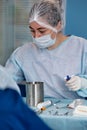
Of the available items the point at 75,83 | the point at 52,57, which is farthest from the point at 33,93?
the point at 52,57

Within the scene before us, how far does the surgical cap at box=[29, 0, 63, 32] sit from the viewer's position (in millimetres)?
1758

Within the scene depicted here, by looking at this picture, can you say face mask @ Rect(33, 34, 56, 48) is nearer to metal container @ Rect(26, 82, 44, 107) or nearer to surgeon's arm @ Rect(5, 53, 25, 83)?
surgeon's arm @ Rect(5, 53, 25, 83)

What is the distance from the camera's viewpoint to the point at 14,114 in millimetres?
473

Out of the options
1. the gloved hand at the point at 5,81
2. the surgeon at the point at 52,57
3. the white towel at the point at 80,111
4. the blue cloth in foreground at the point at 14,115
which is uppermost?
the gloved hand at the point at 5,81

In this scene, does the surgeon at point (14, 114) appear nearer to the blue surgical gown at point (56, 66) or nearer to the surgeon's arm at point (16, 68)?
the blue surgical gown at point (56, 66)

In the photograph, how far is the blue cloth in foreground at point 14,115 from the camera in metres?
0.46

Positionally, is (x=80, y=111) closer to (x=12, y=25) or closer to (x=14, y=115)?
(x=14, y=115)

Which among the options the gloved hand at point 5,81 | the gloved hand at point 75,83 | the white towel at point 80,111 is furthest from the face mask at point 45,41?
the gloved hand at point 5,81

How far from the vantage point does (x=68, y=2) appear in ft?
7.26

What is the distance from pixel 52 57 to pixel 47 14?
253mm

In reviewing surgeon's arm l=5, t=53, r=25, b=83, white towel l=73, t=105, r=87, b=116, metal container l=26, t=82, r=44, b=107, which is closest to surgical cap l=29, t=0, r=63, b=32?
surgeon's arm l=5, t=53, r=25, b=83

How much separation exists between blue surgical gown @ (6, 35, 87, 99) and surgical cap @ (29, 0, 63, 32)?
0.47 ft

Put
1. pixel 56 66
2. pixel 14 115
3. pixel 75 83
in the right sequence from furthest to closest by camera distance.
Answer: pixel 56 66 < pixel 75 83 < pixel 14 115

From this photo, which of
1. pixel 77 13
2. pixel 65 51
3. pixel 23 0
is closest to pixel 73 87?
pixel 65 51
